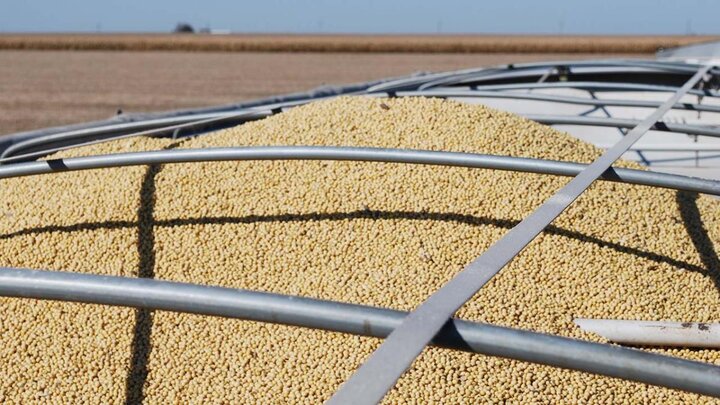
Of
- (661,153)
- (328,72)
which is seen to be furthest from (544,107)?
(328,72)

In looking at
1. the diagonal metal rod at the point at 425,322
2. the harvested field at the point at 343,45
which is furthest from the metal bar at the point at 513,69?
the harvested field at the point at 343,45

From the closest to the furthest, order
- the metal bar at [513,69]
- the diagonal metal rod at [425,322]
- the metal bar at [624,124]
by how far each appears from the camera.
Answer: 1. the diagonal metal rod at [425,322]
2. the metal bar at [624,124]
3. the metal bar at [513,69]

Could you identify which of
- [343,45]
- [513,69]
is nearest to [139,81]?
[513,69]

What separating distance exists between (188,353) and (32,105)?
734 cm

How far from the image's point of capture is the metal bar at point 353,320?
3.32ft

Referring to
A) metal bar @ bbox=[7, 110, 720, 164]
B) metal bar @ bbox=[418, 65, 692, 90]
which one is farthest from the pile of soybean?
metal bar @ bbox=[418, 65, 692, 90]

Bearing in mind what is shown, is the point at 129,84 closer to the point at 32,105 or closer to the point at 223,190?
the point at 32,105

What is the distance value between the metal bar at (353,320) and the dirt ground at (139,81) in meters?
5.77

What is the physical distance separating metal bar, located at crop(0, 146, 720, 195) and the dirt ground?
4897 millimetres

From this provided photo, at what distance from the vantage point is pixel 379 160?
1852mm

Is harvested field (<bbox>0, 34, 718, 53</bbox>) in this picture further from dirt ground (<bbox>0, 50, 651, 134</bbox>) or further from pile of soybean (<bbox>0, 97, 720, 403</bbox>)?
pile of soybean (<bbox>0, 97, 720, 403</bbox>)

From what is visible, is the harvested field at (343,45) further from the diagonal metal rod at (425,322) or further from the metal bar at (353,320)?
the metal bar at (353,320)

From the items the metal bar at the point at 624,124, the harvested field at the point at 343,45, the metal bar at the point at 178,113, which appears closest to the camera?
the metal bar at the point at 624,124

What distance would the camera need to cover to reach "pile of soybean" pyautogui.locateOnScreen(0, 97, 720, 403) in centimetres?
174
